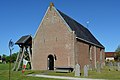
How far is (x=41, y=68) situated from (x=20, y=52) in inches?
184

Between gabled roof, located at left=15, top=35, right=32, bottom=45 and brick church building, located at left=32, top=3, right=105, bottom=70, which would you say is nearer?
brick church building, located at left=32, top=3, right=105, bottom=70

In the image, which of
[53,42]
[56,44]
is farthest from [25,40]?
[56,44]

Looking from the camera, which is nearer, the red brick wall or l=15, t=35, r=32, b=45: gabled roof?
the red brick wall

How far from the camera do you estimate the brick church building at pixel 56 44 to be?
3719 cm

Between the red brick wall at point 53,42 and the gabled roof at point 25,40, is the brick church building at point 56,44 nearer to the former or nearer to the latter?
the red brick wall at point 53,42

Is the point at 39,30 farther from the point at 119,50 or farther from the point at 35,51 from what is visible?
the point at 119,50

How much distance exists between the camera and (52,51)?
128 ft

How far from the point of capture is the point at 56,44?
3869 cm

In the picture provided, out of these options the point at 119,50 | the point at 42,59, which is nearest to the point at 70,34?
the point at 42,59

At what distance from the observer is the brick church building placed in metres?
37.2

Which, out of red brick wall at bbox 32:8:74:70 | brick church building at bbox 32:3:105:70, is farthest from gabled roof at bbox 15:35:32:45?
red brick wall at bbox 32:8:74:70

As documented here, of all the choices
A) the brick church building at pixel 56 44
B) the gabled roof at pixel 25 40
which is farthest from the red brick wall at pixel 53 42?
the gabled roof at pixel 25 40

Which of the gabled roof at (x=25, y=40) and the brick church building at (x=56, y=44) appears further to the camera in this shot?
the gabled roof at (x=25, y=40)

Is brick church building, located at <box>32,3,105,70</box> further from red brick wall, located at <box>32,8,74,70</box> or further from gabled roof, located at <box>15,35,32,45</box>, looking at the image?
gabled roof, located at <box>15,35,32,45</box>
